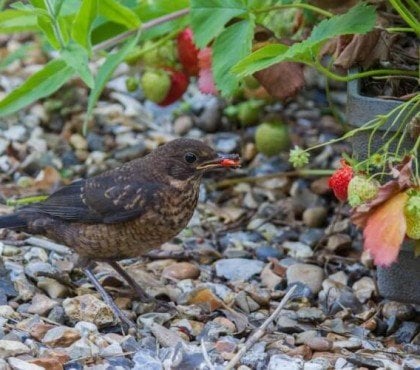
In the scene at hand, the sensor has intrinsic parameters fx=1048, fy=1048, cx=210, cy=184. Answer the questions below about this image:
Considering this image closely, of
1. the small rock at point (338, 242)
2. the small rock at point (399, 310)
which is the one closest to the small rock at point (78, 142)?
the small rock at point (338, 242)

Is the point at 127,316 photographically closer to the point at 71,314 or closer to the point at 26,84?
the point at 71,314

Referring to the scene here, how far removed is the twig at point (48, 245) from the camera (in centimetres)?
418

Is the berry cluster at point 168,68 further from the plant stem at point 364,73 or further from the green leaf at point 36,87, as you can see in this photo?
the plant stem at point 364,73

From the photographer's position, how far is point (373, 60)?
3.52 m

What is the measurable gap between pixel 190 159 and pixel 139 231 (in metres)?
0.33

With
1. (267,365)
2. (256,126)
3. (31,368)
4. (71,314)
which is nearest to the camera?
(31,368)

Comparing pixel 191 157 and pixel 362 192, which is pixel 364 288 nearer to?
pixel 191 157

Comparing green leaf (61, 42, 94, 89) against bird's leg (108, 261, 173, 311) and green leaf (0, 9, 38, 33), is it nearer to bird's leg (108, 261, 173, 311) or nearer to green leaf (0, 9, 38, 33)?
green leaf (0, 9, 38, 33)

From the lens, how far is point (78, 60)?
11.9 ft

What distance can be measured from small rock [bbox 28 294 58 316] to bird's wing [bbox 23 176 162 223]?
36cm

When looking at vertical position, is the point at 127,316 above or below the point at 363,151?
below

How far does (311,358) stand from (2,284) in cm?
112

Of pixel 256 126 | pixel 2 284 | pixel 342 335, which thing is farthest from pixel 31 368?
pixel 256 126

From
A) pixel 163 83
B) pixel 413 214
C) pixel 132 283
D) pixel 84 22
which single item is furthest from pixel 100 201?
pixel 413 214
